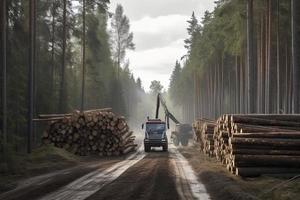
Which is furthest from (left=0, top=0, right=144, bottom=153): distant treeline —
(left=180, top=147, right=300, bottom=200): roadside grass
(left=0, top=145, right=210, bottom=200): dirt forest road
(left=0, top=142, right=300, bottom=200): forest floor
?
(left=180, top=147, right=300, bottom=200): roadside grass

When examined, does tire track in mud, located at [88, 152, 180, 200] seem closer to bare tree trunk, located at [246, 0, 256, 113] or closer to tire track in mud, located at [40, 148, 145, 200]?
tire track in mud, located at [40, 148, 145, 200]

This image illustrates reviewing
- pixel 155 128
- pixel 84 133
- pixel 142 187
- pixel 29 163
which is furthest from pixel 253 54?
pixel 142 187

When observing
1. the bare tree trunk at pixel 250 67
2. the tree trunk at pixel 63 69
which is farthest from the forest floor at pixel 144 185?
the tree trunk at pixel 63 69

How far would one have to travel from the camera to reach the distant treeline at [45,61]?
89.8 feet

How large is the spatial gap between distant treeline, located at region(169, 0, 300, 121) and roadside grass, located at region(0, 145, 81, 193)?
11746 millimetres

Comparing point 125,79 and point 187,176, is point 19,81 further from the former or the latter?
point 125,79

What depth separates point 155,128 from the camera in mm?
35719

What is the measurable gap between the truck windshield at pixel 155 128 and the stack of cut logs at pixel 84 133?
4.83m

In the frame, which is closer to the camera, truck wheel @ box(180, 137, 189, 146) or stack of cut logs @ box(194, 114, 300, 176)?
stack of cut logs @ box(194, 114, 300, 176)

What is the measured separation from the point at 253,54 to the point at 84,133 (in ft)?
39.8

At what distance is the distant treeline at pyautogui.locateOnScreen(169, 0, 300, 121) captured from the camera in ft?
105

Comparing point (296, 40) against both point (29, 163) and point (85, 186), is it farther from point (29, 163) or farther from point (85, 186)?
point (29, 163)

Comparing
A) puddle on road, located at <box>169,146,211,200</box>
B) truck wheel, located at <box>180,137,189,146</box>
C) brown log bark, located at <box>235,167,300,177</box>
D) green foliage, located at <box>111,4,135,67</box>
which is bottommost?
truck wheel, located at <box>180,137,189,146</box>

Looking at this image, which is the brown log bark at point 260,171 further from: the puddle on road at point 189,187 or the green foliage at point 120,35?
the green foliage at point 120,35
